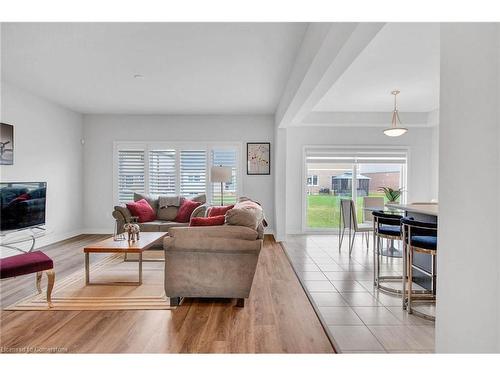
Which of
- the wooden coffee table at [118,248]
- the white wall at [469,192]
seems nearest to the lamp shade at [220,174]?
the wooden coffee table at [118,248]

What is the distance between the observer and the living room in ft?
3.53

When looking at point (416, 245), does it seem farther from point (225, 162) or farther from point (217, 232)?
point (225, 162)

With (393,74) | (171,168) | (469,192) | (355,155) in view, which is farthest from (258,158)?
(469,192)

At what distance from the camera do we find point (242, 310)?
2826mm

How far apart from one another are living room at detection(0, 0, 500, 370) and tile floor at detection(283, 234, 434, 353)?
21 millimetres

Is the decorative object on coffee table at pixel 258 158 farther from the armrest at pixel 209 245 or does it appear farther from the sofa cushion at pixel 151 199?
the armrest at pixel 209 245

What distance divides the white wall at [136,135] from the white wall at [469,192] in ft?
18.4

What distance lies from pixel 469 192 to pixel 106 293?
337cm

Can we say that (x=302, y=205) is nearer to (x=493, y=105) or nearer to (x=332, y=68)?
(x=332, y=68)

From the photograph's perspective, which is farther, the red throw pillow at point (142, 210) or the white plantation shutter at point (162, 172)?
the white plantation shutter at point (162, 172)

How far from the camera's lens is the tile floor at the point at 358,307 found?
2.22m

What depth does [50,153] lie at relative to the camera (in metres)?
5.58

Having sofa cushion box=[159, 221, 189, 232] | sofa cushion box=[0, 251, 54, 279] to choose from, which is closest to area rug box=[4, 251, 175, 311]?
sofa cushion box=[0, 251, 54, 279]
